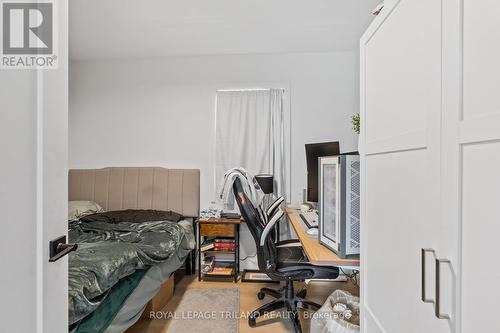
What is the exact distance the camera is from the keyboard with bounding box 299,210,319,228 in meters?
2.07

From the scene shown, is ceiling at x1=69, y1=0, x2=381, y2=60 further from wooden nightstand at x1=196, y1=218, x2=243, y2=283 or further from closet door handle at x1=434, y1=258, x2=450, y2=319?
closet door handle at x1=434, y1=258, x2=450, y2=319

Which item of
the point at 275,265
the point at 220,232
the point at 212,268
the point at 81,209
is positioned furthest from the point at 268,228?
the point at 81,209

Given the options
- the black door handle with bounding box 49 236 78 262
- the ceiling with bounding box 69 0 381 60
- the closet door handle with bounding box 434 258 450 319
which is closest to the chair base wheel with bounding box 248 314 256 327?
the black door handle with bounding box 49 236 78 262

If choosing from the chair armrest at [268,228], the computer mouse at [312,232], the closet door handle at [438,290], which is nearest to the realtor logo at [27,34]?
the closet door handle at [438,290]

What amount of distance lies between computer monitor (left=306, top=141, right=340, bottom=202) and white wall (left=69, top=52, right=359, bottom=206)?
364 mm

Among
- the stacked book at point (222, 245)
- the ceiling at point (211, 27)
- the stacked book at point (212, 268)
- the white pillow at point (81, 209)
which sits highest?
the ceiling at point (211, 27)

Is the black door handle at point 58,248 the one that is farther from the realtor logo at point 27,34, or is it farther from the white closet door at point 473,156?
the white closet door at point 473,156

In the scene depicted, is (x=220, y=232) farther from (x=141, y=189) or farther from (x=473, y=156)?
(x=473, y=156)

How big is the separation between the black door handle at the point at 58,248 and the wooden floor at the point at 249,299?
156cm

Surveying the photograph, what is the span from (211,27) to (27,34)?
6.99 ft

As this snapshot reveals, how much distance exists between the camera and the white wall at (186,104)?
320cm

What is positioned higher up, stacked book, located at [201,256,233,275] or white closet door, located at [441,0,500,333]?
white closet door, located at [441,0,500,333]

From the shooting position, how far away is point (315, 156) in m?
2.85

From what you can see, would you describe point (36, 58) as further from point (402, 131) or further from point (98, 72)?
point (98, 72)
